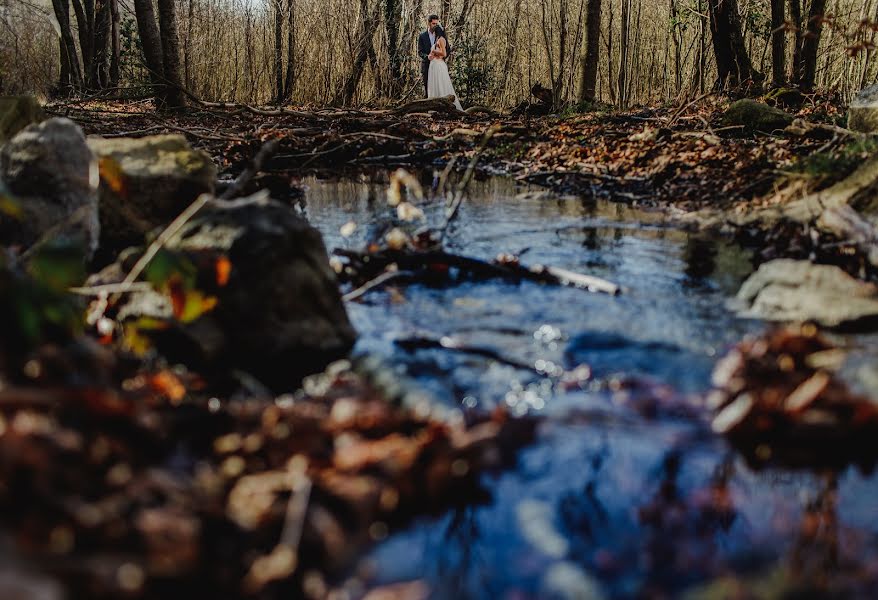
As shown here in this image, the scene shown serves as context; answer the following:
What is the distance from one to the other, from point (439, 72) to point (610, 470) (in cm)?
1426

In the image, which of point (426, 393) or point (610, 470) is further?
point (426, 393)

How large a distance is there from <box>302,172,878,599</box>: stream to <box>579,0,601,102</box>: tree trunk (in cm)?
1044

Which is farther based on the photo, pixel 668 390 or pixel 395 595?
pixel 668 390

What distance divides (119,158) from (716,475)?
156 inches

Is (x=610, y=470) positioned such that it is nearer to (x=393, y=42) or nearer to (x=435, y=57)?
(x=435, y=57)

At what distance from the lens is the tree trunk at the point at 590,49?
1339 centimetres

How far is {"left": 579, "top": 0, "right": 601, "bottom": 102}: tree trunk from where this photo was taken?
13391mm

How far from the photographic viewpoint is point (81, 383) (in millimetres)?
1944

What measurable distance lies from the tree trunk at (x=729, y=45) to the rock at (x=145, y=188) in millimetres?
10107

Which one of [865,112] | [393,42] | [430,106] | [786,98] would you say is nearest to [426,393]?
[865,112]

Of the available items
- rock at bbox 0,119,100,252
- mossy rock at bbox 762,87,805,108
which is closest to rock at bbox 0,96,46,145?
rock at bbox 0,119,100,252

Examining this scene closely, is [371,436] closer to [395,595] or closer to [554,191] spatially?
[395,595]

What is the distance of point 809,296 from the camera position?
3.25 meters

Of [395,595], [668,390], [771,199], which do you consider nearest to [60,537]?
[395,595]
